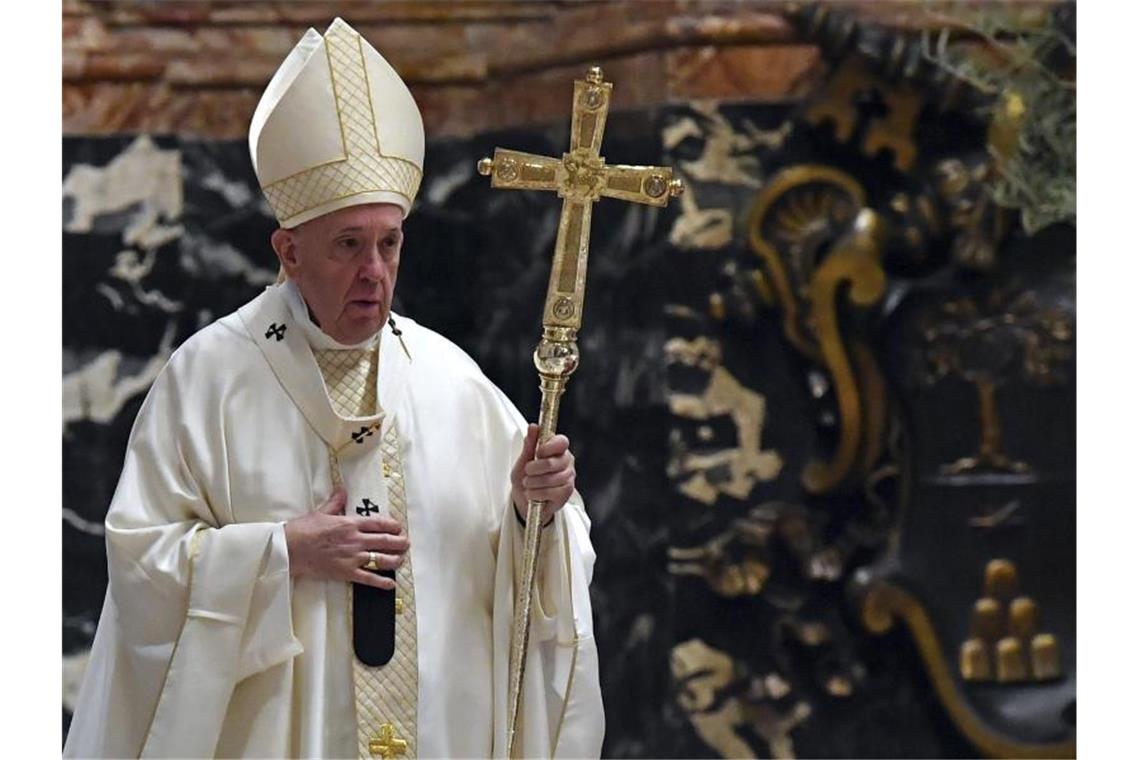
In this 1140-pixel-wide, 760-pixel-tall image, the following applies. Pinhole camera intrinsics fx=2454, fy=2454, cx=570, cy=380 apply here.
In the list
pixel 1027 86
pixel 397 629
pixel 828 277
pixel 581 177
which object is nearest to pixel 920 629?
pixel 828 277

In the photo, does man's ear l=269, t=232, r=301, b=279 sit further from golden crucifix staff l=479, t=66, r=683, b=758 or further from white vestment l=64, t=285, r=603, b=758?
golden crucifix staff l=479, t=66, r=683, b=758

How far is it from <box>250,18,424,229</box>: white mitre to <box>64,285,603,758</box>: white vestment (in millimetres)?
257

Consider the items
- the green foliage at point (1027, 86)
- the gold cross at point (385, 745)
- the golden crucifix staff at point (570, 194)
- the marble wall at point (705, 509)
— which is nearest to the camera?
the golden crucifix staff at point (570, 194)

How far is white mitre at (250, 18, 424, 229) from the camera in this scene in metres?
5.00

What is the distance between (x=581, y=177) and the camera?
4.98 metres

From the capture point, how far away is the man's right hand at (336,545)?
16.1ft

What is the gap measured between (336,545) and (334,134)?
2.78 ft

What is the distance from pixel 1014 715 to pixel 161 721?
9.94 ft

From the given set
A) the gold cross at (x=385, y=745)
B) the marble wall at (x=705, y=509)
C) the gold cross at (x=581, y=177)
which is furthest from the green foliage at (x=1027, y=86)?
the gold cross at (x=385, y=745)

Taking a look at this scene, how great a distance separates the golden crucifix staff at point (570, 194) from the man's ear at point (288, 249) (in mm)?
435

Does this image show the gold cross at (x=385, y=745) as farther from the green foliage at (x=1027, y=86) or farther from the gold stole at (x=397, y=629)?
the green foliage at (x=1027, y=86)

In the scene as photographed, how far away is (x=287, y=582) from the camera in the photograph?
193 inches

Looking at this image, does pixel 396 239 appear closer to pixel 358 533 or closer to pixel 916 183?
pixel 358 533

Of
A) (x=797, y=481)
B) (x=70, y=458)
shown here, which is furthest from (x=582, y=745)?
(x=70, y=458)
